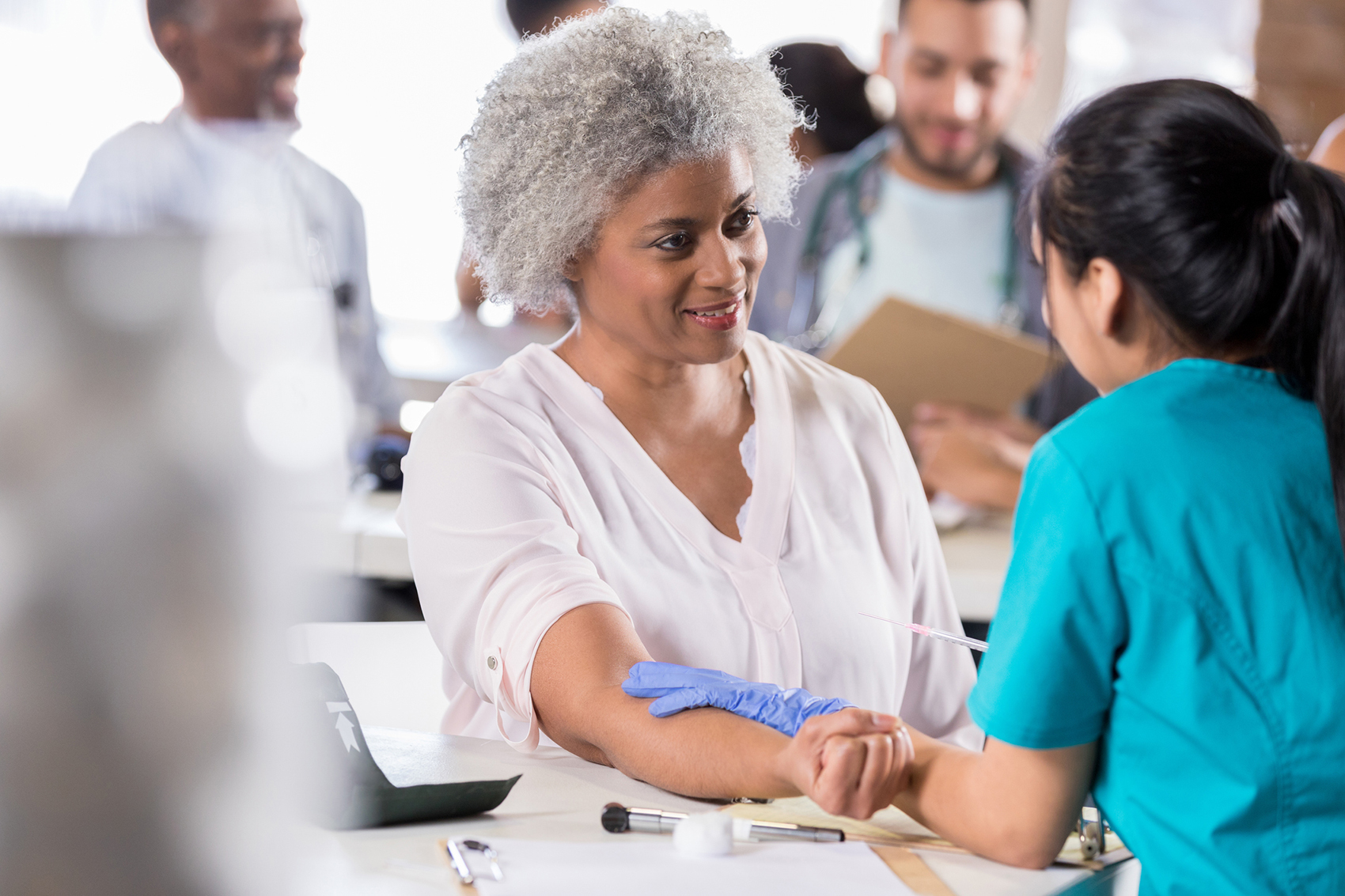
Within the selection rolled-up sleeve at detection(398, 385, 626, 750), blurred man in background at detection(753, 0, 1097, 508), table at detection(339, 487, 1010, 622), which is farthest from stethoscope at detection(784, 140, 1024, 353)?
rolled-up sleeve at detection(398, 385, 626, 750)

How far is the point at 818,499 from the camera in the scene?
4.60 ft

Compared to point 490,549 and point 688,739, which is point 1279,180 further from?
point 490,549

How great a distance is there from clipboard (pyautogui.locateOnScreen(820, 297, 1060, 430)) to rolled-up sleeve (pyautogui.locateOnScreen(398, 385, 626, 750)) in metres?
1.07

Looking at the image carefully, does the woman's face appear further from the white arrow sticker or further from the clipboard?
the clipboard

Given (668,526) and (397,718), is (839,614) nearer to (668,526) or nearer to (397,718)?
(668,526)

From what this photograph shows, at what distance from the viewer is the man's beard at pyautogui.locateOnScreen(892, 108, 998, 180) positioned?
2906 mm

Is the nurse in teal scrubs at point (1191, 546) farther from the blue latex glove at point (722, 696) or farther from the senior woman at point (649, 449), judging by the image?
the senior woman at point (649, 449)

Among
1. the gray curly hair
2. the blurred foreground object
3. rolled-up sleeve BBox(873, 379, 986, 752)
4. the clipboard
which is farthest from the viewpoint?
the clipboard

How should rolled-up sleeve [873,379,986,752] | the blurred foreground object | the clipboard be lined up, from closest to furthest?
the blurred foreground object
rolled-up sleeve [873,379,986,752]
the clipboard

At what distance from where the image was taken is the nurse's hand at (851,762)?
2.98 feet

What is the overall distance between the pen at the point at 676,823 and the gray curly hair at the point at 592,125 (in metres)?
0.66

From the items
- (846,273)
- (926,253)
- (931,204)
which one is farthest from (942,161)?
(846,273)

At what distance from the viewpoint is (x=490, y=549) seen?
1.18 m

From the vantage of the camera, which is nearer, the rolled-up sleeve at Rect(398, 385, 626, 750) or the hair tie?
the hair tie
